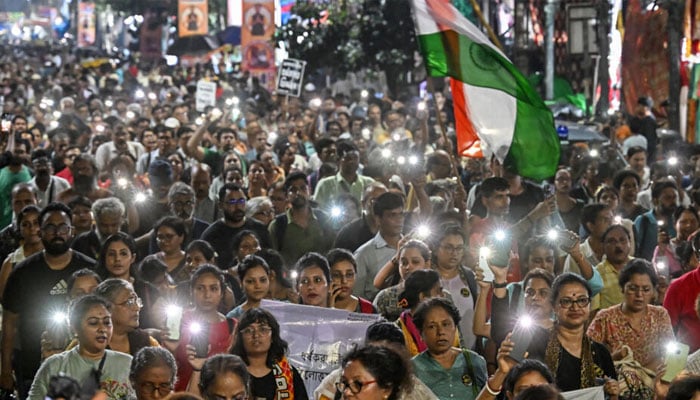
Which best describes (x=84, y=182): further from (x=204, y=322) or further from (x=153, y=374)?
(x=153, y=374)

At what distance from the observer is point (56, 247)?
32.3 ft

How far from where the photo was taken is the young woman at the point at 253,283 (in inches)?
352

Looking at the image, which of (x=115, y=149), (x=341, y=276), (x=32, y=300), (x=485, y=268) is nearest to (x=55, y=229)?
(x=32, y=300)

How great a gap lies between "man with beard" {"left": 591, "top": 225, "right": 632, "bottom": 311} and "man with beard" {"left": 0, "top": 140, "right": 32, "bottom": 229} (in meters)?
5.89

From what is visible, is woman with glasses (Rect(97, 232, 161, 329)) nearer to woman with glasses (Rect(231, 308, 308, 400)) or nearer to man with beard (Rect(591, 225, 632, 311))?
woman with glasses (Rect(231, 308, 308, 400))

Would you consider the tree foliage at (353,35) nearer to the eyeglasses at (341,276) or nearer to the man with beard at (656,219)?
the man with beard at (656,219)

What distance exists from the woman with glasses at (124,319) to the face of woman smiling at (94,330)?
0.41m

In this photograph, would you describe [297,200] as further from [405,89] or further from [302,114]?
[405,89]

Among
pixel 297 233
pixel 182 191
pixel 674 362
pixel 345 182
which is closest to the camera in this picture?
pixel 674 362

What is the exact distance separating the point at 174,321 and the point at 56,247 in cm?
179

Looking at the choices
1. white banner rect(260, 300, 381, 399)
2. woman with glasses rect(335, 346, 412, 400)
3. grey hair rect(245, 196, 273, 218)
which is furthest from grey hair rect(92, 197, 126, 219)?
woman with glasses rect(335, 346, 412, 400)

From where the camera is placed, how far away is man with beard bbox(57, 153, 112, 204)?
43.2 feet

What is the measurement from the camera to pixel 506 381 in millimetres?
6848

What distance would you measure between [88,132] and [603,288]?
12302 mm
